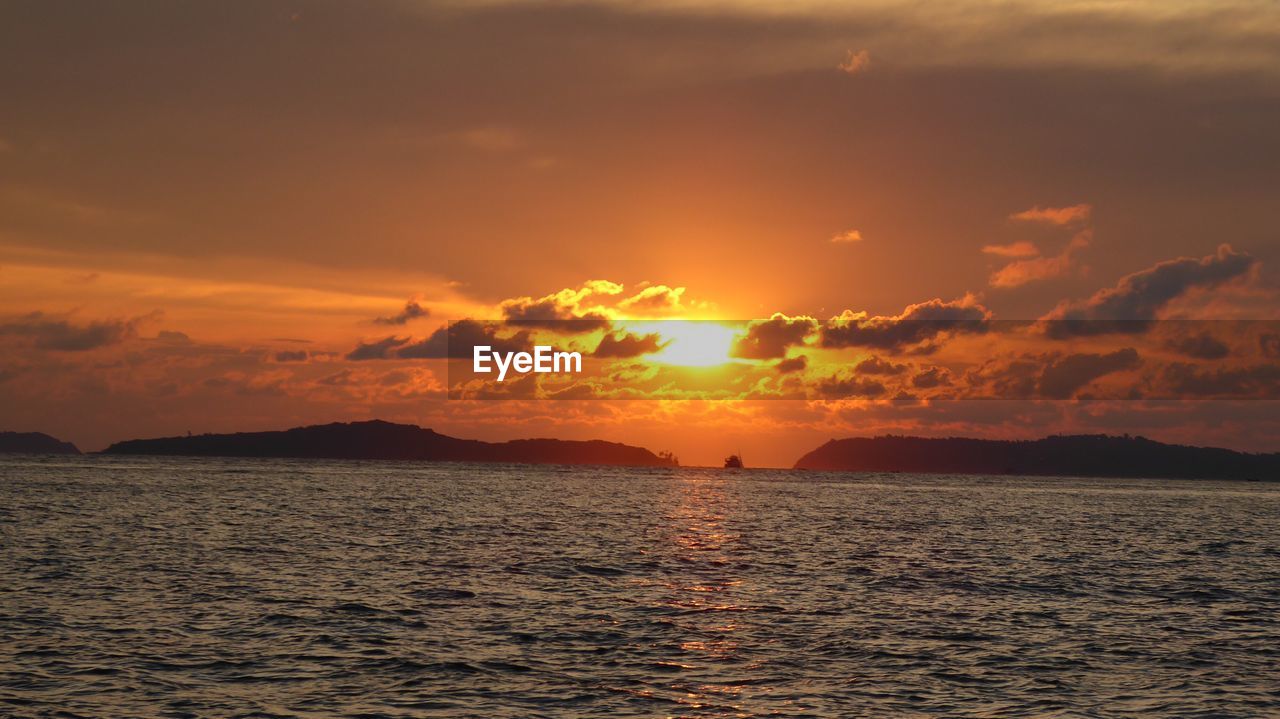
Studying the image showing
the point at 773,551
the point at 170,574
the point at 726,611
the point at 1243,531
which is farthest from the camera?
the point at 1243,531

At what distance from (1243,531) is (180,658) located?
129711 mm

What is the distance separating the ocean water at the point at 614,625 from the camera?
34.9 m

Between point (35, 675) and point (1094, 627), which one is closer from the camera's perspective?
point (35, 675)

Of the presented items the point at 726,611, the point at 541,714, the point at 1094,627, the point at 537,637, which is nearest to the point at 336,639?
the point at 537,637

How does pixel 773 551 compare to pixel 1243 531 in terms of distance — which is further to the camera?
pixel 1243 531

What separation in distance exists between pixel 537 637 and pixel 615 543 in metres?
46.6

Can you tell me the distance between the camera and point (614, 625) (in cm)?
4794

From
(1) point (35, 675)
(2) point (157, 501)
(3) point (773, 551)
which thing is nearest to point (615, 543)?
(3) point (773, 551)

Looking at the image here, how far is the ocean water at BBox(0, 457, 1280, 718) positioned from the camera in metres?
34.9

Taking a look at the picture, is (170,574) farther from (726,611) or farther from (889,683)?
(889,683)

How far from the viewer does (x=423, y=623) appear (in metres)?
47.5

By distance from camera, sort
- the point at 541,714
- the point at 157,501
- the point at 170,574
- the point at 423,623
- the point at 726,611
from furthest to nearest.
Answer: the point at 157,501, the point at 170,574, the point at 726,611, the point at 423,623, the point at 541,714

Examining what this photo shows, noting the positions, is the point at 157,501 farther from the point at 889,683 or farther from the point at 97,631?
the point at 889,683

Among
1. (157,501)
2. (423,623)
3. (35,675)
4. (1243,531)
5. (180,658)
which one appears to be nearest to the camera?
(35,675)
